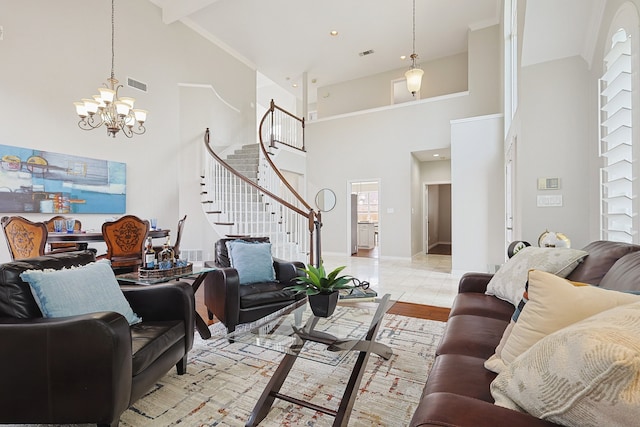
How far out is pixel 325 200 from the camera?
807cm

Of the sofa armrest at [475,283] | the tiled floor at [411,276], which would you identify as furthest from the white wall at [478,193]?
the sofa armrest at [475,283]

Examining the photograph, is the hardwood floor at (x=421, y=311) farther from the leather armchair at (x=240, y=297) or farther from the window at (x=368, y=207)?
the window at (x=368, y=207)

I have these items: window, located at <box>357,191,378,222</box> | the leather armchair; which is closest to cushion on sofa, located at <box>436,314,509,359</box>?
the leather armchair

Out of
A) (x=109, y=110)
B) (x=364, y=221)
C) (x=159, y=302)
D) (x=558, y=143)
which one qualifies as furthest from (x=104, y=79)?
(x=364, y=221)

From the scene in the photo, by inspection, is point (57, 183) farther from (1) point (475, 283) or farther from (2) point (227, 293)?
(1) point (475, 283)

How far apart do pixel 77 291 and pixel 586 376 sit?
6.68 feet

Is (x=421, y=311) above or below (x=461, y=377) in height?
below

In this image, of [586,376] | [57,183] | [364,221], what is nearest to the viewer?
[586,376]

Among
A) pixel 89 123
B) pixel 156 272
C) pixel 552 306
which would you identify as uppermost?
pixel 89 123

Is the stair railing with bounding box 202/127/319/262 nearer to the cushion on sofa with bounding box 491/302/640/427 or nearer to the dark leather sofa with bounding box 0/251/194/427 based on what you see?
the dark leather sofa with bounding box 0/251/194/427

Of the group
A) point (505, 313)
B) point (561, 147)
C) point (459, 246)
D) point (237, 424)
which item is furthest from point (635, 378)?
point (459, 246)

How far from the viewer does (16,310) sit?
1487mm

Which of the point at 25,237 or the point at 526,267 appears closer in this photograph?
the point at 526,267

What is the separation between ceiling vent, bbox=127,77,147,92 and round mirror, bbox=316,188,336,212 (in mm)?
Result: 4428
